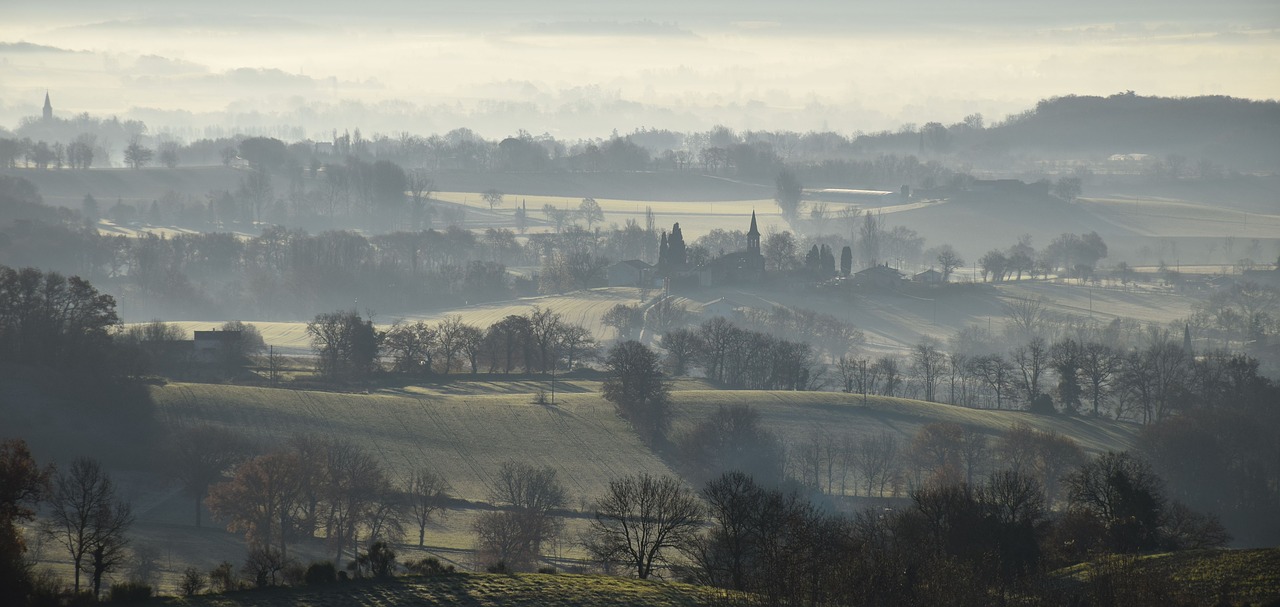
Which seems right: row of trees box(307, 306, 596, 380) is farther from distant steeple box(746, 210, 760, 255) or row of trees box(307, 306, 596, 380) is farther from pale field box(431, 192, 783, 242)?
pale field box(431, 192, 783, 242)

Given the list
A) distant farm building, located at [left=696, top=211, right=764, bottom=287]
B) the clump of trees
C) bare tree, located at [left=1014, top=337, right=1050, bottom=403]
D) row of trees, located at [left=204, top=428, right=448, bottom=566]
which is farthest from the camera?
distant farm building, located at [left=696, top=211, right=764, bottom=287]

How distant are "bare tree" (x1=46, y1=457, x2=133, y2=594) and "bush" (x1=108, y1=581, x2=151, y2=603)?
1.75 m

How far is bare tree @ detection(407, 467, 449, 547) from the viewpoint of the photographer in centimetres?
4594

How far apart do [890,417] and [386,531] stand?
28.0 metres

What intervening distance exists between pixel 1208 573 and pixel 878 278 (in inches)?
3489

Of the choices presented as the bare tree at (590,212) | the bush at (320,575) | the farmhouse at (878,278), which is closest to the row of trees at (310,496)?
the bush at (320,575)

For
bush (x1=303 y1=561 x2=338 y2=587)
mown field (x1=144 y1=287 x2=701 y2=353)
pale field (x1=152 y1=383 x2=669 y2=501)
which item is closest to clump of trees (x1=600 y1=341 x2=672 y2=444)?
pale field (x1=152 y1=383 x2=669 y2=501)

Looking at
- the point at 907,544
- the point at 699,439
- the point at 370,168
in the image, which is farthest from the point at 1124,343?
the point at 370,168

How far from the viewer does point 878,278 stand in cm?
11781

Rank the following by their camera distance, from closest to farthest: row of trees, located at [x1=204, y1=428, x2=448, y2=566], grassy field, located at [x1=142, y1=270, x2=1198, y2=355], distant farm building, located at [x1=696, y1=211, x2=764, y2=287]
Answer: row of trees, located at [x1=204, y1=428, x2=448, y2=566]
grassy field, located at [x1=142, y1=270, x2=1198, y2=355]
distant farm building, located at [x1=696, y1=211, x2=764, y2=287]

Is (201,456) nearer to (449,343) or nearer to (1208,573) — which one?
(449,343)

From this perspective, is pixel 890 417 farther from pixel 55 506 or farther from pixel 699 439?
pixel 55 506

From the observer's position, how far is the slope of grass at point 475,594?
28016 mm

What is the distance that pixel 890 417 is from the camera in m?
63.8
